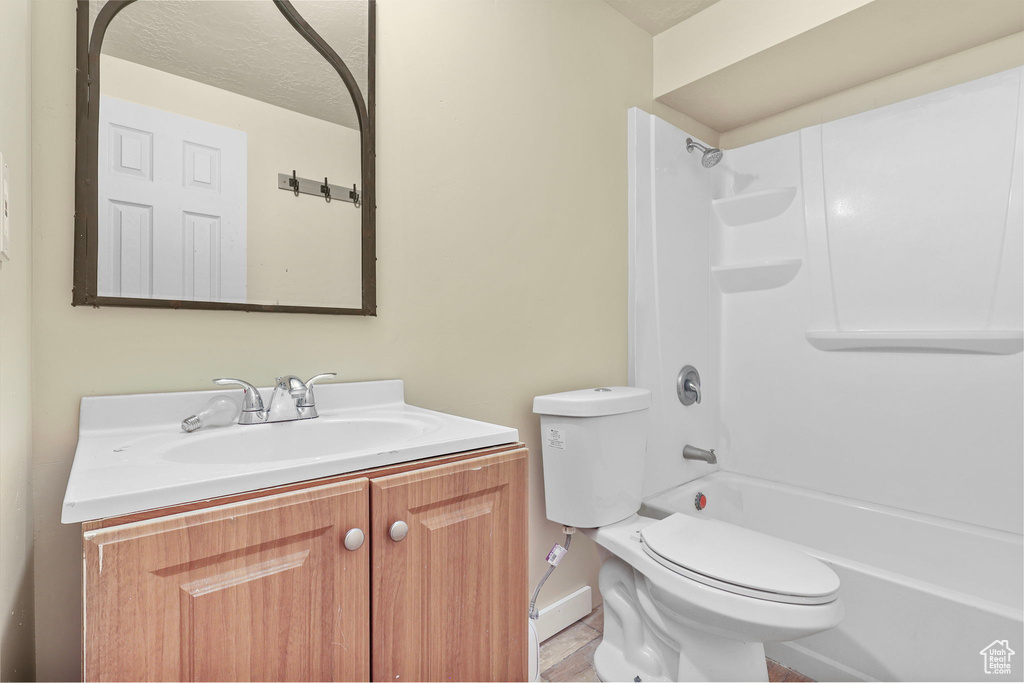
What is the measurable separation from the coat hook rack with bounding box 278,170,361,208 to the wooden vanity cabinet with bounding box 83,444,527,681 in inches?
30.0

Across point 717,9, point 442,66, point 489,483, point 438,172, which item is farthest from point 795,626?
point 717,9

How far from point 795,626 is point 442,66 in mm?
1689

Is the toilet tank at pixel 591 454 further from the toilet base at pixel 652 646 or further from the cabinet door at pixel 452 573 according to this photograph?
the cabinet door at pixel 452 573

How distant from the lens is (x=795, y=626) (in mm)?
1090

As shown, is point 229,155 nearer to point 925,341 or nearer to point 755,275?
point 755,275

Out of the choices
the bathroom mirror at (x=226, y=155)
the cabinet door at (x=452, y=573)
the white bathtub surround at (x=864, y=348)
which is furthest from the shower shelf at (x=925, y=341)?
the bathroom mirror at (x=226, y=155)

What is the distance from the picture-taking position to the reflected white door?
0.96m

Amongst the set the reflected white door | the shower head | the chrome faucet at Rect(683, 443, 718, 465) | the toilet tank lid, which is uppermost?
the shower head

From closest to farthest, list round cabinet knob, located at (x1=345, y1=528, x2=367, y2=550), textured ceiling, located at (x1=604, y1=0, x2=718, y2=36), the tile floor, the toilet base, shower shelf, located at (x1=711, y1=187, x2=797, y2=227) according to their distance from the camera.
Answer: round cabinet knob, located at (x1=345, y1=528, x2=367, y2=550) < the toilet base < the tile floor < textured ceiling, located at (x1=604, y1=0, x2=718, y2=36) < shower shelf, located at (x1=711, y1=187, x2=797, y2=227)

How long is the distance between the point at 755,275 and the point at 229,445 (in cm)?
215

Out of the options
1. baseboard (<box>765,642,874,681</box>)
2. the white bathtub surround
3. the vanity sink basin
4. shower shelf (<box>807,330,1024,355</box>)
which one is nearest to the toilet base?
baseboard (<box>765,642,874,681</box>)

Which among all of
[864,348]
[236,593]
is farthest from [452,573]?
[864,348]

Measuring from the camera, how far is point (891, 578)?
138cm

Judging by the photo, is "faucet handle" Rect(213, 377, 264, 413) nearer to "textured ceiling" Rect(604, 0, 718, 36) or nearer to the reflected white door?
the reflected white door
